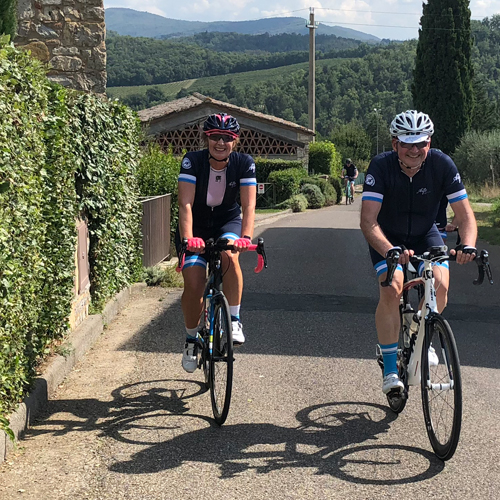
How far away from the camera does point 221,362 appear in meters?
5.24

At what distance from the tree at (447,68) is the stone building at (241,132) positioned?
10.2 metres

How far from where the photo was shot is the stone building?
3972 centimetres

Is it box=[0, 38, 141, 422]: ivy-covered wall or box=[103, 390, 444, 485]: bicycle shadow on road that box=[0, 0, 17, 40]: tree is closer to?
box=[0, 38, 141, 422]: ivy-covered wall

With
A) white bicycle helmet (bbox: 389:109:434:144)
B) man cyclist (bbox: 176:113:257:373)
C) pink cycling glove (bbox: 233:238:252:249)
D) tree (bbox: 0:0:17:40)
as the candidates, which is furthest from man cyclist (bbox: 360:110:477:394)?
tree (bbox: 0:0:17:40)

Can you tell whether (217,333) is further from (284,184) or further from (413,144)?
(284,184)

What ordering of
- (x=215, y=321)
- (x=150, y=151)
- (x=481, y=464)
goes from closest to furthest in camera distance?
1. (x=481, y=464)
2. (x=215, y=321)
3. (x=150, y=151)

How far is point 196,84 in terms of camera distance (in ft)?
477

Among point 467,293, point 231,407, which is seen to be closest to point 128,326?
point 231,407

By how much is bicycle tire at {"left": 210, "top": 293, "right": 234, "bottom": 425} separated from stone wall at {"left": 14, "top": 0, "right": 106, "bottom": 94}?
7.32 m

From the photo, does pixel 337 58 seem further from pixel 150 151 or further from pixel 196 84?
pixel 150 151

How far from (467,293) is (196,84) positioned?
139 meters

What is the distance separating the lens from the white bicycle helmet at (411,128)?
4.89 metres

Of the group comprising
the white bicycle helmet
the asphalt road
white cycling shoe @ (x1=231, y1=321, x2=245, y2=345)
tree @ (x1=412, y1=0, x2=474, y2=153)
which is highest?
tree @ (x1=412, y1=0, x2=474, y2=153)

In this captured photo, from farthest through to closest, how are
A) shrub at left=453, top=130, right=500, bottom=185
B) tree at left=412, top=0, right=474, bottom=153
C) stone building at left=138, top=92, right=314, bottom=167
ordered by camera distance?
1. tree at left=412, top=0, right=474, bottom=153
2. shrub at left=453, top=130, right=500, bottom=185
3. stone building at left=138, top=92, right=314, bottom=167
